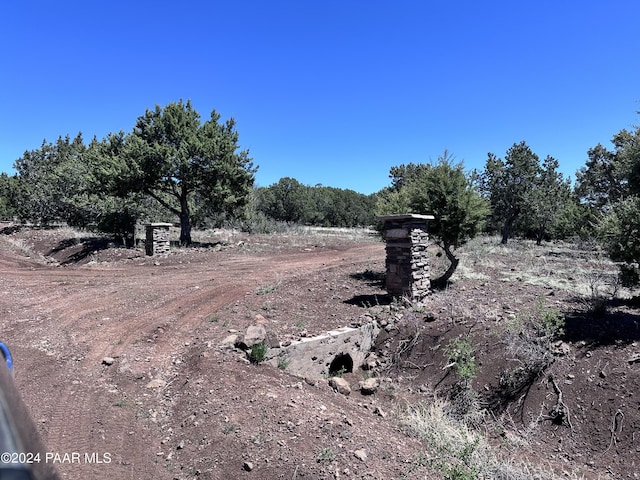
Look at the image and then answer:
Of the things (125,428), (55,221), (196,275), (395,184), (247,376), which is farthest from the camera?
(395,184)

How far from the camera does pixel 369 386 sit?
6781mm

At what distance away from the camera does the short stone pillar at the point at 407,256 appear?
936cm

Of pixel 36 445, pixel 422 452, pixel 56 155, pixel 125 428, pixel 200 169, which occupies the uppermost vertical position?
pixel 56 155

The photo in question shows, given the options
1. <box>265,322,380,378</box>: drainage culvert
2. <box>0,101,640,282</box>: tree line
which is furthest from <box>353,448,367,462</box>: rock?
<box>0,101,640,282</box>: tree line

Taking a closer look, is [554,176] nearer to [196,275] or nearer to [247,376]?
[196,275]

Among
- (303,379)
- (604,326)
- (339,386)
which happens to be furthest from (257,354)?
(604,326)

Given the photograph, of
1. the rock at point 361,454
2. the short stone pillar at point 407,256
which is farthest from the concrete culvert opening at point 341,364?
the rock at point 361,454

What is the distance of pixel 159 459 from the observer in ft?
12.9

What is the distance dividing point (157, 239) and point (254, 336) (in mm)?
11305

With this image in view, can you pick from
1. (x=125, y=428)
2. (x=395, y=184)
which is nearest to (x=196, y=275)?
(x=125, y=428)

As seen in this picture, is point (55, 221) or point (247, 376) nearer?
point (247, 376)

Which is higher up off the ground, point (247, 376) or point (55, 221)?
point (55, 221)

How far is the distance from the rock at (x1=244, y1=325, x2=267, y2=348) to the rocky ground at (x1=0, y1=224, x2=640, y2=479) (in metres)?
0.18

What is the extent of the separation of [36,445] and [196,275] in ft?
40.4
